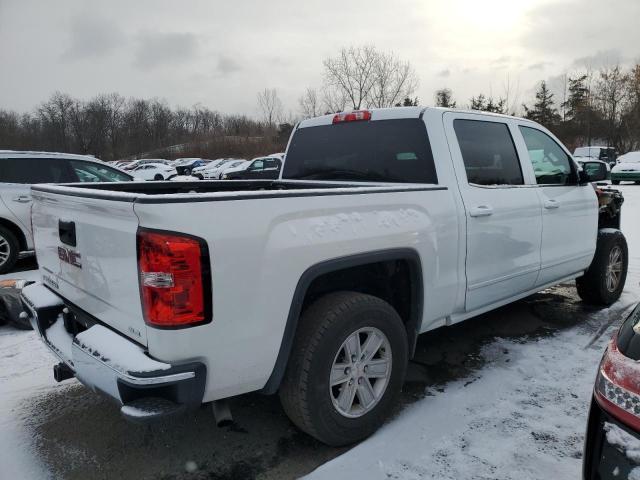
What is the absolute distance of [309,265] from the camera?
7.74 feet

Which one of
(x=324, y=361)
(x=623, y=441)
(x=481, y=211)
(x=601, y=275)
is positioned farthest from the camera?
(x=601, y=275)

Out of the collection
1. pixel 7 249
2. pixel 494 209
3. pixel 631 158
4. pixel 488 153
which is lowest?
pixel 7 249

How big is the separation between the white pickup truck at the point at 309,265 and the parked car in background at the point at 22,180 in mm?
4287

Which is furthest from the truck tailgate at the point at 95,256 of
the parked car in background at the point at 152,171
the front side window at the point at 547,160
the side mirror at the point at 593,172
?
the parked car in background at the point at 152,171

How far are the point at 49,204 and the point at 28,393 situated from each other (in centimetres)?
143

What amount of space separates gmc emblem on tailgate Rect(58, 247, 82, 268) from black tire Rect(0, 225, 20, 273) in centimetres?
514

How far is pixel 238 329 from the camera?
2.17 meters

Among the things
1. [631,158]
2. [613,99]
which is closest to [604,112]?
[613,99]

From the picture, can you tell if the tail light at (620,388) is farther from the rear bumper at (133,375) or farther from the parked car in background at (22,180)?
the parked car in background at (22,180)

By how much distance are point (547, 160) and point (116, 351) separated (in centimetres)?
389

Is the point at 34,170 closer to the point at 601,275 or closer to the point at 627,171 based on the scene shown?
the point at 601,275

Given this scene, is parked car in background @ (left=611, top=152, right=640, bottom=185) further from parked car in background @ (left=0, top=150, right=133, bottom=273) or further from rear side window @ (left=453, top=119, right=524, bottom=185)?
parked car in background @ (left=0, top=150, right=133, bottom=273)

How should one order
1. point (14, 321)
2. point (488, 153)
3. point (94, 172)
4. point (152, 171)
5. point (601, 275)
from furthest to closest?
1. point (152, 171)
2. point (94, 172)
3. point (601, 275)
4. point (14, 321)
5. point (488, 153)

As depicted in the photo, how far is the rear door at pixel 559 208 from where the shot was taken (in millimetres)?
4141
